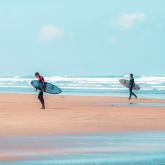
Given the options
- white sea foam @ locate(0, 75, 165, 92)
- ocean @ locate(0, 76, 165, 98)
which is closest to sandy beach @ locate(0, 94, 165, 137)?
ocean @ locate(0, 76, 165, 98)

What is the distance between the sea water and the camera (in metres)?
12.2

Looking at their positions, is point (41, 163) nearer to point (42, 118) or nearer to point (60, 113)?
point (42, 118)

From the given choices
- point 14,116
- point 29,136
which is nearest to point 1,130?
point 29,136

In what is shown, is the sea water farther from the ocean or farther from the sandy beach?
the ocean

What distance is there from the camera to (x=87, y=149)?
13.9 meters

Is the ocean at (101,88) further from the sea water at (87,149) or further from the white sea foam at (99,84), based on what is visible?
the sea water at (87,149)

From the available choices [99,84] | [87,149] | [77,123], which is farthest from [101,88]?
[87,149]

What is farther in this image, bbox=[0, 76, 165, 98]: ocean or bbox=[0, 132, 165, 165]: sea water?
bbox=[0, 76, 165, 98]: ocean

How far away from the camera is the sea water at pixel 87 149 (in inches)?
482

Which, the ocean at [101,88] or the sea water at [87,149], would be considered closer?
the sea water at [87,149]

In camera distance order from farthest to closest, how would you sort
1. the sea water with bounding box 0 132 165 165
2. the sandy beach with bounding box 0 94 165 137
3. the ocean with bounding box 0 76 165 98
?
the ocean with bounding box 0 76 165 98 → the sandy beach with bounding box 0 94 165 137 → the sea water with bounding box 0 132 165 165

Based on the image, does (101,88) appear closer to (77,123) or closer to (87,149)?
(77,123)

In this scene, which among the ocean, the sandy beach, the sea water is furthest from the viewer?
the ocean

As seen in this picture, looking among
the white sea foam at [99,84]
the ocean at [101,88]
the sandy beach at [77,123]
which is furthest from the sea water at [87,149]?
the white sea foam at [99,84]
